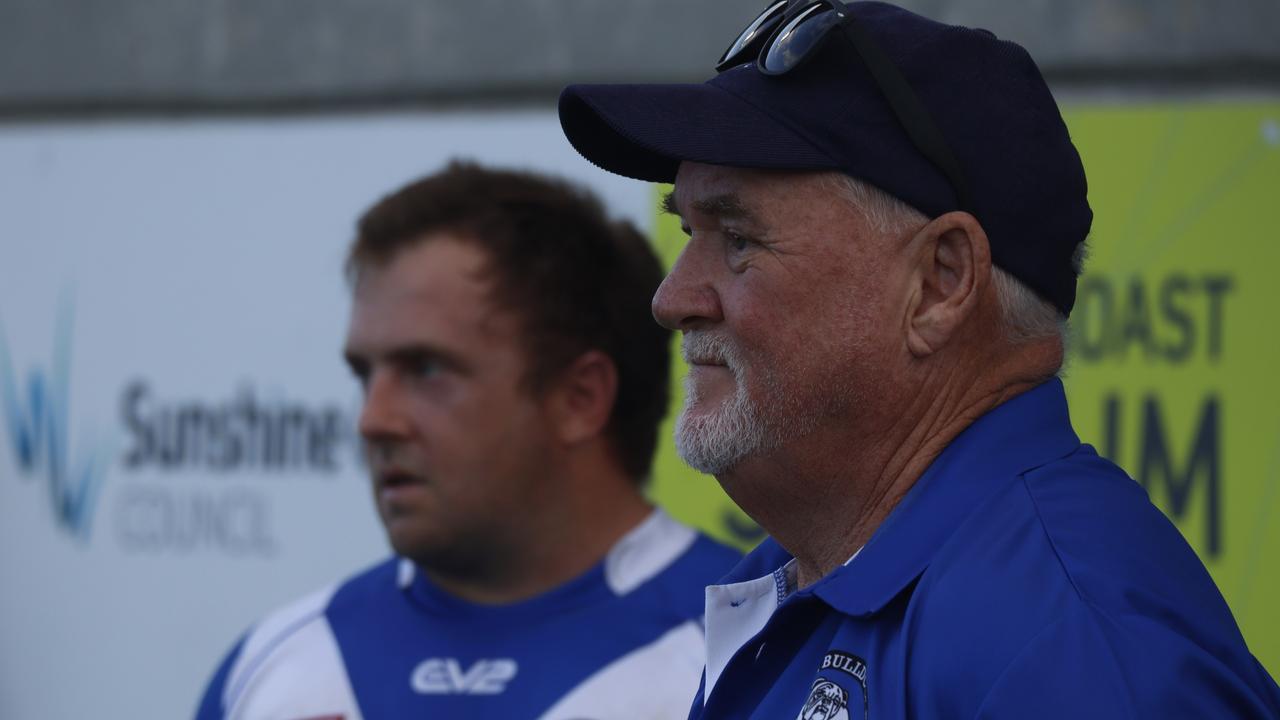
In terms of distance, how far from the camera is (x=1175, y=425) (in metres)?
2.97

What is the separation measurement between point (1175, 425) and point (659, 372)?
1.18m

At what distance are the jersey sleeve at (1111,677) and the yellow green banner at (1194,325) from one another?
200 cm

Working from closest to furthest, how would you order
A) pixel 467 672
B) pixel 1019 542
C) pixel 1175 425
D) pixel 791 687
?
pixel 1019 542, pixel 791 687, pixel 467 672, pixel 1175 425

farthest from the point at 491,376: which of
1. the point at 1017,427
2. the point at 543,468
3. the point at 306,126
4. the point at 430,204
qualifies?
the point at 306,126

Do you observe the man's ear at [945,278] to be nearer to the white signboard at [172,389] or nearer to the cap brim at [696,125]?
the cap brim at [696,125]

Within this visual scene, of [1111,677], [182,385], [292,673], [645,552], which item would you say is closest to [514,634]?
[645,552]

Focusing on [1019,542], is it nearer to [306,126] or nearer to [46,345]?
[306,126]

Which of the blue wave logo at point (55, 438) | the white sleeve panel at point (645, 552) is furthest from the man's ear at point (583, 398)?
the blue wave logo at point (55, 438)

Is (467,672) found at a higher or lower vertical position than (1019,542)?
lower

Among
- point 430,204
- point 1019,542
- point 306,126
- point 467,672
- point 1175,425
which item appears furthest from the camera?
point 306,126

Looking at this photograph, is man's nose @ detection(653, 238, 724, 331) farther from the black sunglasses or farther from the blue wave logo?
the blue wave logo

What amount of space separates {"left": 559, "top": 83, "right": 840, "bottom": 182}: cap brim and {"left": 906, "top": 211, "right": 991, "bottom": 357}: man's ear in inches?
4.4

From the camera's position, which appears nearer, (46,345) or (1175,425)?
(1175,425)

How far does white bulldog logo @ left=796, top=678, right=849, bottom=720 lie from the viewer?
1118mm
